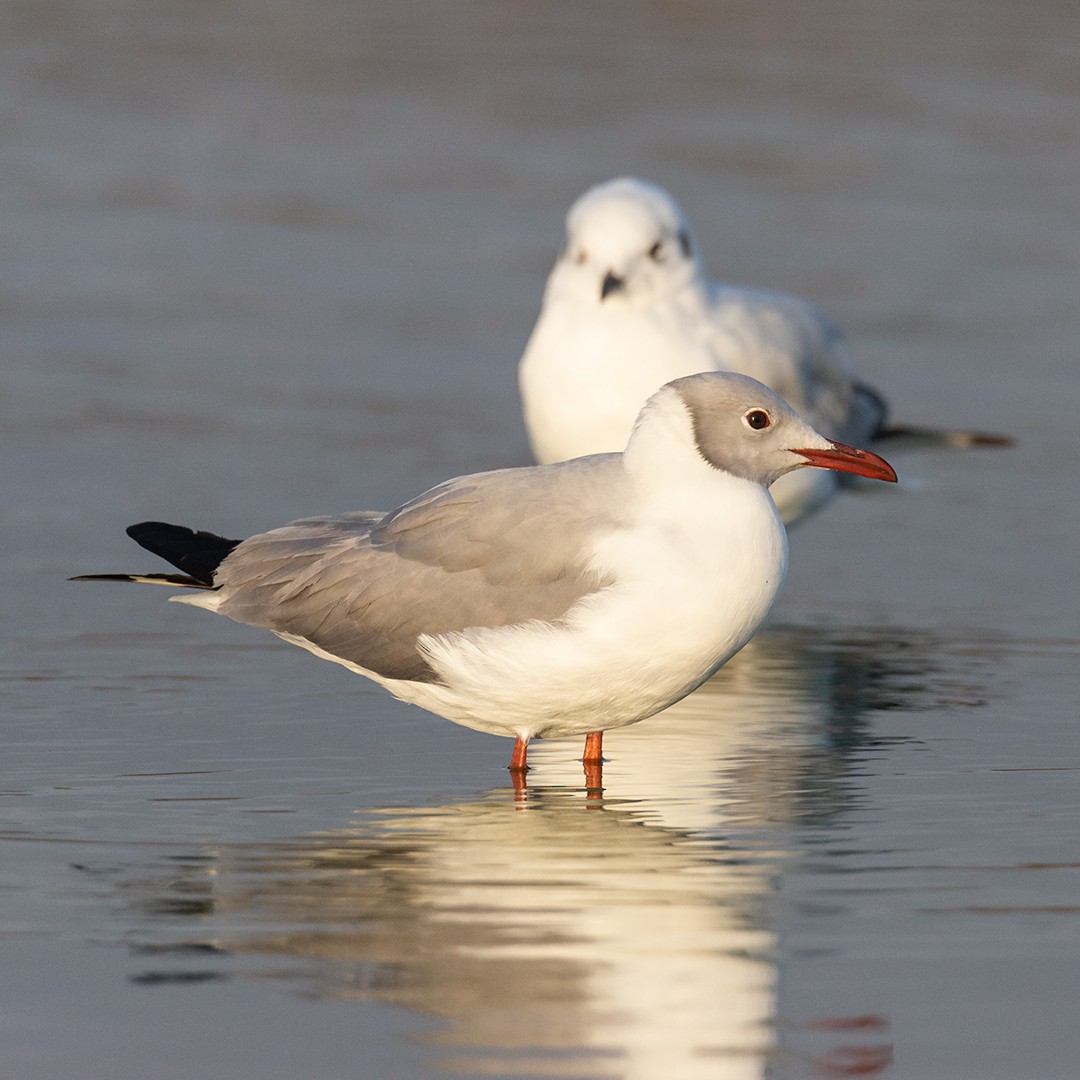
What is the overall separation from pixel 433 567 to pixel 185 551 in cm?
88

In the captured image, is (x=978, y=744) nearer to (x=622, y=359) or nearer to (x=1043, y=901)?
(x=1043, y=901)

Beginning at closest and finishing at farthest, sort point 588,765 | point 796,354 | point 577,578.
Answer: point 577,578 < point 588,765 < point 796,354

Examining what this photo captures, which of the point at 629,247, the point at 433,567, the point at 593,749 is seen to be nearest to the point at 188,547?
the point at 433,567

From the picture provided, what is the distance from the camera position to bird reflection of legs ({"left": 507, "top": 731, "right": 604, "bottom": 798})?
629 cm

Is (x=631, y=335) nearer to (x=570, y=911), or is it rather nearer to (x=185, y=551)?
(x=185, y=551)

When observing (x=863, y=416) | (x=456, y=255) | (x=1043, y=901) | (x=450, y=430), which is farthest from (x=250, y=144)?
(x=1043, y=901)

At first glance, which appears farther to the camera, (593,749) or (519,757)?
(593,749)

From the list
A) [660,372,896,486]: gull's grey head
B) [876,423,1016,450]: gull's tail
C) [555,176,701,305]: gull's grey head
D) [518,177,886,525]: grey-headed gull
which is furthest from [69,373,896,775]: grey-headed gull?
Result: [876,423,1016,450]: gull's tail

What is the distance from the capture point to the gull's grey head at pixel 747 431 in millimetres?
6105

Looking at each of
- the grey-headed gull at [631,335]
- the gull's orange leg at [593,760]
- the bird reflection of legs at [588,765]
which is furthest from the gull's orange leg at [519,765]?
the grey-headed gull at [631,335]

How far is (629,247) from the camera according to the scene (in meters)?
8.78

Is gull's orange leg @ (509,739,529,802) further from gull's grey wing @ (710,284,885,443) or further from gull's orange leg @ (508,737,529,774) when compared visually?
gull's grey wing @ (710,284,885,443)

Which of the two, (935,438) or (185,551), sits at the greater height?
(935,438)

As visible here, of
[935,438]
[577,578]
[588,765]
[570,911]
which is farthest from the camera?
[935,438]
